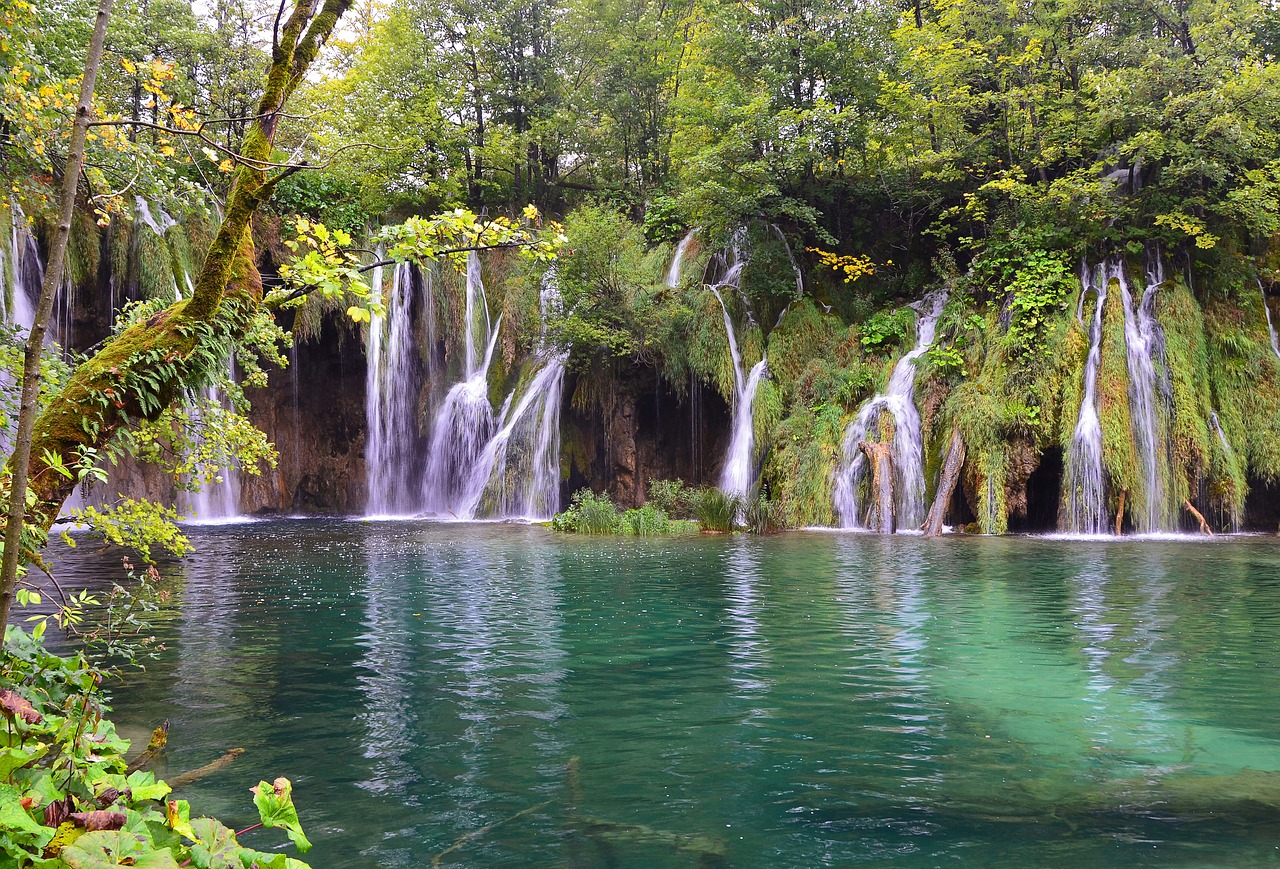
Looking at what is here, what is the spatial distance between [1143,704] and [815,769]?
2490mm

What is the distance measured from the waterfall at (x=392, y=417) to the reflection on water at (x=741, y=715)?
41.7ft

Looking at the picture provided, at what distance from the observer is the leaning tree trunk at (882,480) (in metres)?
17.3

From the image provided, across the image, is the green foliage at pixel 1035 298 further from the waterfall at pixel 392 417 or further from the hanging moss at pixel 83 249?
the hanging moss at pixel 83 249

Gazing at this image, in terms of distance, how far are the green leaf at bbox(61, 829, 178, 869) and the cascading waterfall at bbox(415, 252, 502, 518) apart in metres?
20.0

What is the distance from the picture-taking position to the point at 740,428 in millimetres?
20641

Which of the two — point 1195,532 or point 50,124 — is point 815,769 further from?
point 1195,532

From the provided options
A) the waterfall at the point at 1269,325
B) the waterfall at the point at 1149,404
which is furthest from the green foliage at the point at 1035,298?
the waterfall at the point at 1269,325

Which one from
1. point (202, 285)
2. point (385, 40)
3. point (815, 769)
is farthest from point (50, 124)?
point (385, 40)

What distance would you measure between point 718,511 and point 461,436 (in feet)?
26.6

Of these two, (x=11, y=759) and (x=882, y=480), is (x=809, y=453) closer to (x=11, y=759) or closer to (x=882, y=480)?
(x=882, y=480)

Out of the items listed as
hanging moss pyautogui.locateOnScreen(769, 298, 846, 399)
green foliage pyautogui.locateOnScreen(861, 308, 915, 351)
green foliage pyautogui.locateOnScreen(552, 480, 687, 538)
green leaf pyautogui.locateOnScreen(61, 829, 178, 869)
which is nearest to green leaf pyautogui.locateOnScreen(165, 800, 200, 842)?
green leaf pyautogui.locateOnScreen(61, 829, 178, 869)

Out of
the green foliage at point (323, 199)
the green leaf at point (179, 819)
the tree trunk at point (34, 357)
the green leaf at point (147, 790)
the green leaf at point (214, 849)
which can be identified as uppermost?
the green foliage at point (323, 199)

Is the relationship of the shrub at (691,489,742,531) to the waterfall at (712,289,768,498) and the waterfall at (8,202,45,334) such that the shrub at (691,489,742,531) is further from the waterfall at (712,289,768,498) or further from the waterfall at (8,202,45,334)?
the waterfall at (8,202,45,334)

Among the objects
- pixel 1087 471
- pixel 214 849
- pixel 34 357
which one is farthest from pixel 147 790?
pixel 1087 471
